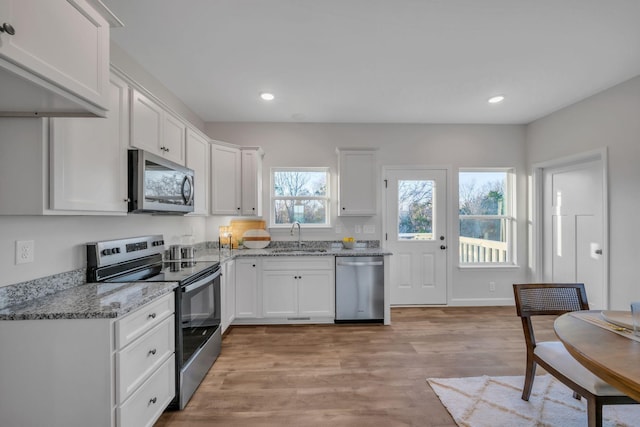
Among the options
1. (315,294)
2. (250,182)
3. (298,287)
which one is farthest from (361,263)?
(250,182)

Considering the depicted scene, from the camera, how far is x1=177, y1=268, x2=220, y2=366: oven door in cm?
191

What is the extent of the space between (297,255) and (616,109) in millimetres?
3696

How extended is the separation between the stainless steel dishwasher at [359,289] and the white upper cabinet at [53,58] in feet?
8.90

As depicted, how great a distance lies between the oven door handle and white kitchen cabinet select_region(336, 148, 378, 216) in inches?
72.6

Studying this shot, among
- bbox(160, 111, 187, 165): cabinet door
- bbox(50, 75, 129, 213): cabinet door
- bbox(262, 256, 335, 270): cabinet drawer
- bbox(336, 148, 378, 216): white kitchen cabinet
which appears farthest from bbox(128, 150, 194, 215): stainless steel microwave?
bbox(336, 148, 378, 216): white kitchen cabinet

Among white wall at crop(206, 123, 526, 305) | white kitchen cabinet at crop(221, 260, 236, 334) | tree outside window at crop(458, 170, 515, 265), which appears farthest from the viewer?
tree outside window at crop(458, 170, 515, 265)

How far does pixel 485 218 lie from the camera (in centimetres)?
411

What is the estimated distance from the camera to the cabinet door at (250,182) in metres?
3.56

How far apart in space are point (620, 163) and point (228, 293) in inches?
169

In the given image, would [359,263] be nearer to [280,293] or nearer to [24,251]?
[280,293]

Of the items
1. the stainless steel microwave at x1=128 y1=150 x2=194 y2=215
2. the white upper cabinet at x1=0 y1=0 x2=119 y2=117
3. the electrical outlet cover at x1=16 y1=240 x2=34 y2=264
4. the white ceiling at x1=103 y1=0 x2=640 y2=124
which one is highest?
the white ceiling at x1=103 y1=0 x2=640 y2=124

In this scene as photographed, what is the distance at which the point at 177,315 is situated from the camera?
1858 millimetres

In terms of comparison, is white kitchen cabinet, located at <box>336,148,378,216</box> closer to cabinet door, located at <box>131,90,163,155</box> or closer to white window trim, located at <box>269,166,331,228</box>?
white window trim, located at <box>269,166,331,228</box>

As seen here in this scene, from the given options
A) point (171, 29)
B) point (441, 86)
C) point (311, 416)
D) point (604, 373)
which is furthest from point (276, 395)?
point (441, 86)
